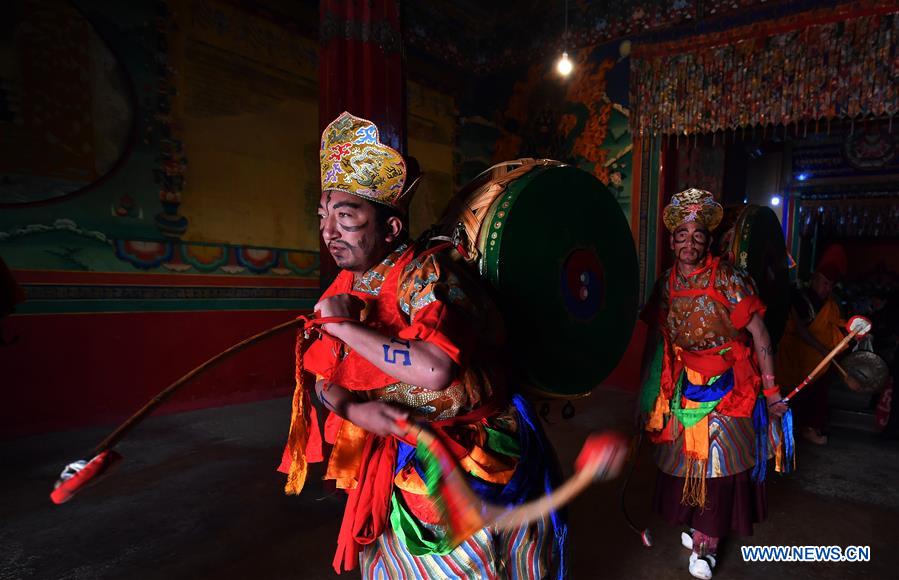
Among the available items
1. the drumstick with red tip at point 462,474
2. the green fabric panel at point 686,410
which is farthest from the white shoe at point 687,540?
the drumstick with red tip at point 462,474

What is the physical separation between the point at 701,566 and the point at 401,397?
2.06 metres

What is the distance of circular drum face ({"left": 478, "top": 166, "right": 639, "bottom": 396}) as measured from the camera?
1139 millimetres

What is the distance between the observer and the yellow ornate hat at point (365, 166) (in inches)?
45.6

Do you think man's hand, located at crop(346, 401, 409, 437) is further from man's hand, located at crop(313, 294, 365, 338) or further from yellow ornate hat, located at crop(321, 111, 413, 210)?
yellow ornate hat, located at crop(321, 111, 413, 210)

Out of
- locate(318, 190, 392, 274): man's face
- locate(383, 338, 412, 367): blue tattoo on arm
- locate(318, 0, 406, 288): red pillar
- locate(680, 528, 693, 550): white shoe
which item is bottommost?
locate(680, 528, 693, 550): white shoe

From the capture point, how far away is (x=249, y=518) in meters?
2.73

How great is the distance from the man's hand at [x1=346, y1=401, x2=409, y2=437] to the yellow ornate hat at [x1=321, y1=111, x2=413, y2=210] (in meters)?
0.50

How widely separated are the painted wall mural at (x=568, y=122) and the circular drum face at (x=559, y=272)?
4.62 m

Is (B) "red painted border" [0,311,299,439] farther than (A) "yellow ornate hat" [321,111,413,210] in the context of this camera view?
Yes

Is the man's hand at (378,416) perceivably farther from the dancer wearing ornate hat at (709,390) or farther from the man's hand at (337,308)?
the dancer wearing ornate hat at (709,390)

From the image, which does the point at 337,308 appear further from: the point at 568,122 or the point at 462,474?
the point at 568,122

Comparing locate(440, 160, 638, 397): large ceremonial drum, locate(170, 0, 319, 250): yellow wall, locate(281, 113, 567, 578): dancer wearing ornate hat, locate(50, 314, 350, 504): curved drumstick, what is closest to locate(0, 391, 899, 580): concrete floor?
locate(281, 113, 567, 578): dancer wearing ornate hat

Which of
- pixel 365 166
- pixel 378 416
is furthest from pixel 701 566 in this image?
pixel 365 166

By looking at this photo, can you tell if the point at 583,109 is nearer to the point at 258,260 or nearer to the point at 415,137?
the point at 415,137
